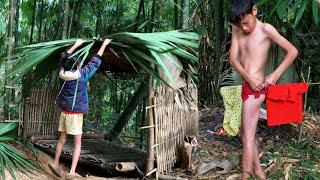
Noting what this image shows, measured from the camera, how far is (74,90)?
4969mm

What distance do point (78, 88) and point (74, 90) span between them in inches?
1.8

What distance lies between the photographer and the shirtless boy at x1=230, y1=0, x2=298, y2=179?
4.13 metres

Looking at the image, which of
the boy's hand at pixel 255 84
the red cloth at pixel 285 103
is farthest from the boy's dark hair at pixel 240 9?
the red cloth at pixel 285 103

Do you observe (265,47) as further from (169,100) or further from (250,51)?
(169,100)

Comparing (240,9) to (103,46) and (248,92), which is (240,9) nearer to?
(248,92)

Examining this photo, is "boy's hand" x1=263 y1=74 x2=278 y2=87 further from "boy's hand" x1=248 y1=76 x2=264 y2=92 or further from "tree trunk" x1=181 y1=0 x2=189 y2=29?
"tree trunk" x1=181 y1=0 x2=189 y2=29

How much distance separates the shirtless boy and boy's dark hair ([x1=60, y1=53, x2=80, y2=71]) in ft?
5.30

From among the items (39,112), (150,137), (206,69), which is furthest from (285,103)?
(39,112)

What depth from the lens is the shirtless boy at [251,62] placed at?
4.13m

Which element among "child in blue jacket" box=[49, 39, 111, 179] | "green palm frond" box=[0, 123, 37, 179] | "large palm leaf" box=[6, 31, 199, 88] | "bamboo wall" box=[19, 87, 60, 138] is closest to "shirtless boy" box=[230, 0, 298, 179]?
"large palm leaf" box=[6, 31, 199, 88]

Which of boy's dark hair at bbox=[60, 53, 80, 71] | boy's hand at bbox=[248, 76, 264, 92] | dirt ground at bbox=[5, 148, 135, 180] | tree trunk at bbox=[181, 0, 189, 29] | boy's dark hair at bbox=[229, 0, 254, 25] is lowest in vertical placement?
dirt ground at bbox=[5, 148, 135, 180]

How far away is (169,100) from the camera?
5133 millimetres

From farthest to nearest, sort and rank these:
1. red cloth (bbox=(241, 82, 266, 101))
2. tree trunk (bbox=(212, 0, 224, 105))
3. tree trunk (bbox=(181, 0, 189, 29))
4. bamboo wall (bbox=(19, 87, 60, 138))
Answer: tree trunk (bbox=(212, 0, 224, 105)) < bamboo wall (bbox=(19, 87, 60, 138)) < tree trunk (bbox=(181, 0, 189, 29)) < red cloth (bbox=(241, 82, 266, 101))

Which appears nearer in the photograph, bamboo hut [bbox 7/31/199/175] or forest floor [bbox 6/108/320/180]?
forest floor [bbox 6/108/320/180]
